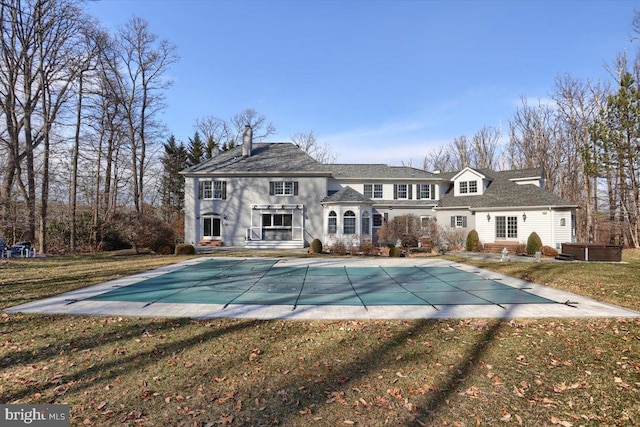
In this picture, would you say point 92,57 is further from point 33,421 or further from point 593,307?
point 593,307

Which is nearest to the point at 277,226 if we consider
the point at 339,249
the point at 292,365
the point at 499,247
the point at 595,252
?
the point at 339,249

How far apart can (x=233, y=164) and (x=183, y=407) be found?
23749mm

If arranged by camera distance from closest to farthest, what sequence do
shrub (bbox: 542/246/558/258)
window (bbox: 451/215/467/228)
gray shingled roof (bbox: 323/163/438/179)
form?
1. shrub (bbox: 542/246/558/258)
2. window (bbox: 451/215/467/228)
3. gray shingled roof (bbox: 323/163/438/179)

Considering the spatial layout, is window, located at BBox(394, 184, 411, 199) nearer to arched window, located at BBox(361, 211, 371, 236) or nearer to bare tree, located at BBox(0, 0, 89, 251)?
arched window, located at BBox(361, 211, 371, 236)

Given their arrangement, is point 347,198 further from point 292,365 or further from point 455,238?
point 292,365

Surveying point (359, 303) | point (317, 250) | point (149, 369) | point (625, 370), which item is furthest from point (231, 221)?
point (625, 370)

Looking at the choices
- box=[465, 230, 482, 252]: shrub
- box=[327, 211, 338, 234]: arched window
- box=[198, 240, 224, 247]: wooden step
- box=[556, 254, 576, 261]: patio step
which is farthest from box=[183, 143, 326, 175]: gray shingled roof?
box=[556, 254, 576, 261]: patio step

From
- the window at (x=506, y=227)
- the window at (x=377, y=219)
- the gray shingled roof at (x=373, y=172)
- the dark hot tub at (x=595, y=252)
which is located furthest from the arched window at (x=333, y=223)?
the dark hot tub at (x=595, y=252)

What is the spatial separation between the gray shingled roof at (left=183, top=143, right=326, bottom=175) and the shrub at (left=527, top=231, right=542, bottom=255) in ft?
49.1

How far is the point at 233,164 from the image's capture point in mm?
25859

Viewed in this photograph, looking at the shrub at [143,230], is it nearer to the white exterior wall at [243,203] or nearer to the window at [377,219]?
the white exterior wall at [243,203]

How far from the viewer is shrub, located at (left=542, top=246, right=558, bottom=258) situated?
65.2 ft

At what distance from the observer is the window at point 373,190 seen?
27.7 m

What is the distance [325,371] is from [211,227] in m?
22.4
